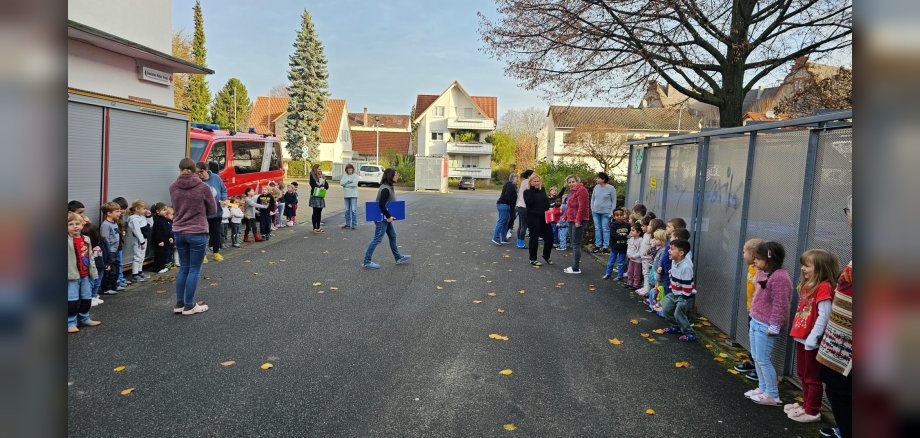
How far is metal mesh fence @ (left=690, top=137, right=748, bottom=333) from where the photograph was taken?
6387 mm

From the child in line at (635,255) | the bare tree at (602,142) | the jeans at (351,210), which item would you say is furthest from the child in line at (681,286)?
the bare tree at (602,142)

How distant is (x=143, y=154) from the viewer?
915 centimetres

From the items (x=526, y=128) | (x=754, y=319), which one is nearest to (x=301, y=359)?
(x=754, y=319)

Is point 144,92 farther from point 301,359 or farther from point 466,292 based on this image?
point 301,359

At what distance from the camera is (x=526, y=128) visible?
7969cm

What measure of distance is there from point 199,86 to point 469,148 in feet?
86.0

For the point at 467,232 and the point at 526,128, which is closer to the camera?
the point at 467,232

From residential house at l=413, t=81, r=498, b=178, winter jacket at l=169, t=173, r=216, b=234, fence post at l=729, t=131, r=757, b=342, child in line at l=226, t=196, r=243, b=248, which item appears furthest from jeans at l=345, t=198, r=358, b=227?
residential house at l=413, t=81, r=498, b=178

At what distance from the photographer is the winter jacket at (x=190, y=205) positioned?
21.5ft

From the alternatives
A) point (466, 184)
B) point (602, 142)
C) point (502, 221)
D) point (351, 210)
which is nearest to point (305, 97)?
point (466, 184)

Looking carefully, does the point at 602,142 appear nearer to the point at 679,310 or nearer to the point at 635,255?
the point at 635,255

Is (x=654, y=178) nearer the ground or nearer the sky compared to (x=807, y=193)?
nearer the sky
